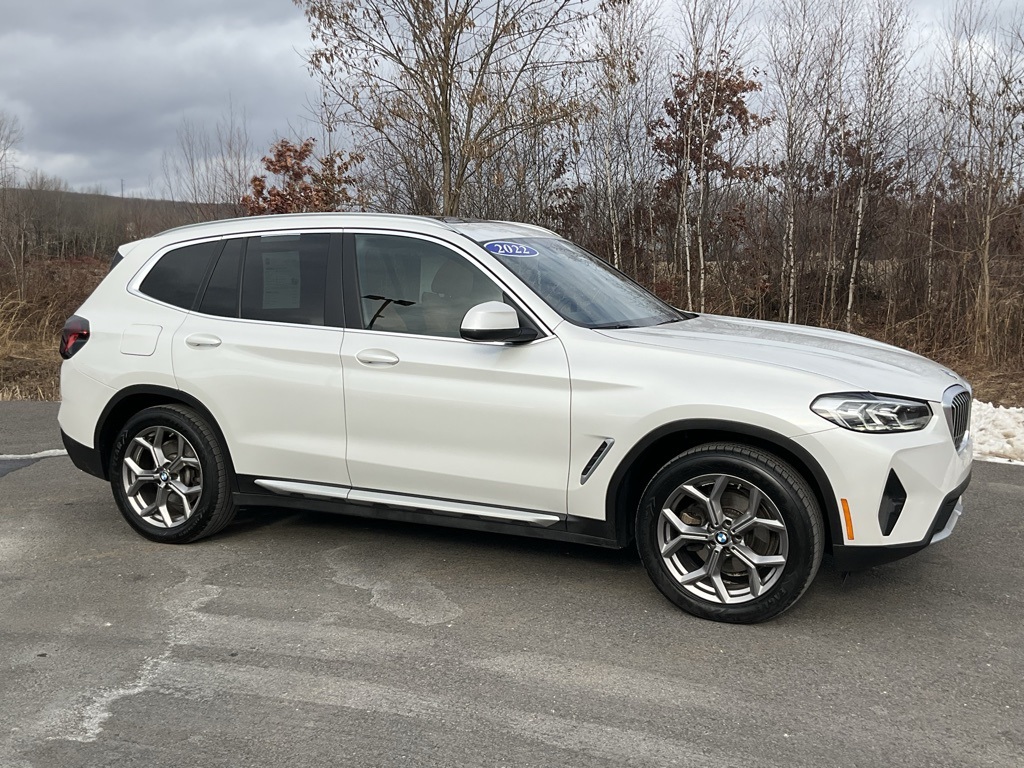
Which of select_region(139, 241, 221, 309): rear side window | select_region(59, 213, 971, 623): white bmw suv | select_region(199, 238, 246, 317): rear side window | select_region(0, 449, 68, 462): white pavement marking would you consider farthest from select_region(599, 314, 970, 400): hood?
select_region(0, 449, 68, 462): white pavement marking

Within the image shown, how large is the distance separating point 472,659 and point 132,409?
286 centimetres

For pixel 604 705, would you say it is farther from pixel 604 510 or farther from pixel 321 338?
pixel 321 338

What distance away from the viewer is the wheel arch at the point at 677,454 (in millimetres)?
3910

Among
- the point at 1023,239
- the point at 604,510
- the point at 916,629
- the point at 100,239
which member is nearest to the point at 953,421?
the point at 916,629

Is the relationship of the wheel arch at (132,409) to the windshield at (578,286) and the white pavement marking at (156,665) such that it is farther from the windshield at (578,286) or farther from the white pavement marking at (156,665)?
the windshield at (578,286)

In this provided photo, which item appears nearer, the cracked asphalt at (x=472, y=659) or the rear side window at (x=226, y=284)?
the cracked asphalt at (x=472, y=659)

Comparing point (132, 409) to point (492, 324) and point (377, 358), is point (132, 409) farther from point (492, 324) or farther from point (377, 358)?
point (492, 324)

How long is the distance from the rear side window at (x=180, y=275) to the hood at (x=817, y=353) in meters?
2.44

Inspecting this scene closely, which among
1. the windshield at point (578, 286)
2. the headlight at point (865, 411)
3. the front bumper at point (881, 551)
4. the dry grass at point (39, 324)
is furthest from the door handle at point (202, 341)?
the dry grass at point (39, 324)

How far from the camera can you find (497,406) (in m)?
4.43

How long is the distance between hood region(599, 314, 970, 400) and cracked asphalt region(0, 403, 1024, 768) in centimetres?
107

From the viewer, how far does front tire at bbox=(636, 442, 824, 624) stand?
156 inches

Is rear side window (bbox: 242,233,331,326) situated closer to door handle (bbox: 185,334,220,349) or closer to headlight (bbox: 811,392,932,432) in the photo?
A: door handle (bbox: 185,334,220,349)

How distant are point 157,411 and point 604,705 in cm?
319
